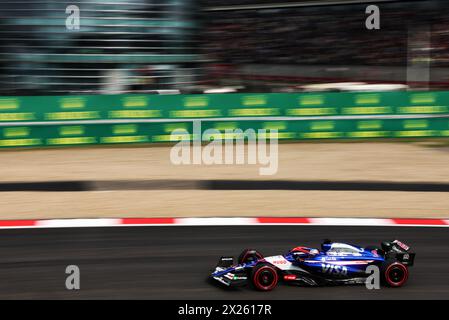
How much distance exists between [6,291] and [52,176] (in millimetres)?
5266

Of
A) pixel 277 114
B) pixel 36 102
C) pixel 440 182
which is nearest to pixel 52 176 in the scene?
pixel 36 102

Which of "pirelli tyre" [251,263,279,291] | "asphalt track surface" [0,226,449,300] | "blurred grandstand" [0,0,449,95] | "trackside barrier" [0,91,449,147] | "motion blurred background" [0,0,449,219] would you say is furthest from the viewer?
"blurred grandstand" [0,0,449,95]

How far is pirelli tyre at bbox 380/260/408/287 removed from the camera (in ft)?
18.4

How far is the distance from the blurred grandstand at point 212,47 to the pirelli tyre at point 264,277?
995cm

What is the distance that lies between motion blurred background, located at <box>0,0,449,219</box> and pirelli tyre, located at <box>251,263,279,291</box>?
291 cm

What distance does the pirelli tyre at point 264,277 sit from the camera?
5.49 metres

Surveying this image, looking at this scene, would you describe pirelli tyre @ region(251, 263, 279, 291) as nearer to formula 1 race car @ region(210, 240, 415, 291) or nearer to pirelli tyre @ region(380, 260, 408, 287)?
formula 1 race car @ region(210, 240, 415, 291)

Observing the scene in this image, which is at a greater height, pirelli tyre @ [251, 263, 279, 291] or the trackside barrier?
the trackside barrier

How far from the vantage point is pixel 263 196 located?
9.48 meters

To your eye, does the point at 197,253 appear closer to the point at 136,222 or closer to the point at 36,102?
the point at 136,222

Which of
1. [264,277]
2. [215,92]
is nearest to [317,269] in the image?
[264,277]

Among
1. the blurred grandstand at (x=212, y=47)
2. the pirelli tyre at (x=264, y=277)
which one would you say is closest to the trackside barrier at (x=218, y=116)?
the blurred grandstand at (x=212, y=47)

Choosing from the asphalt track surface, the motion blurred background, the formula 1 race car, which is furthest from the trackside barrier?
the formula 1 race car

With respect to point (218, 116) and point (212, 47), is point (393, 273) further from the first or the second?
point (212, 47)
